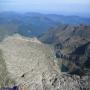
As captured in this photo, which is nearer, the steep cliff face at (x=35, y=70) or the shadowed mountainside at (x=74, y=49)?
the steep cliff face at (x=35, y=70)

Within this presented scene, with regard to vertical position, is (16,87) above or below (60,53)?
above

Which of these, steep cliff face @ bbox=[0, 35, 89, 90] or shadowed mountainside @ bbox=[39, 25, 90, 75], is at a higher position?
steep cliff face @ bbox=[0, 35, 89, 90]

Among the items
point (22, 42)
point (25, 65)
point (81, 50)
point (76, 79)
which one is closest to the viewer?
point (76, 79)

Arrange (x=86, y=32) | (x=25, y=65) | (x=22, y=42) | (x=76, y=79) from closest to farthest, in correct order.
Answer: (x=76, y=79) < (x=25, y=65) < (x=22, y=42) < (x=86, y=32)

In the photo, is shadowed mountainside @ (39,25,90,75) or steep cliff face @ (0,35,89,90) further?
shadowed mountainside @ (39,25,90,75)

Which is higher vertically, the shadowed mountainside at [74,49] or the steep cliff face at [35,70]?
the steep cliff face at [35,70]

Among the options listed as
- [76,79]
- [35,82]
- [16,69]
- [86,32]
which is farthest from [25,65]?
[86,32]

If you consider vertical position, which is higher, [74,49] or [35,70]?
[35,70]

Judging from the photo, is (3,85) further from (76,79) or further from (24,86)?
(76,79)
